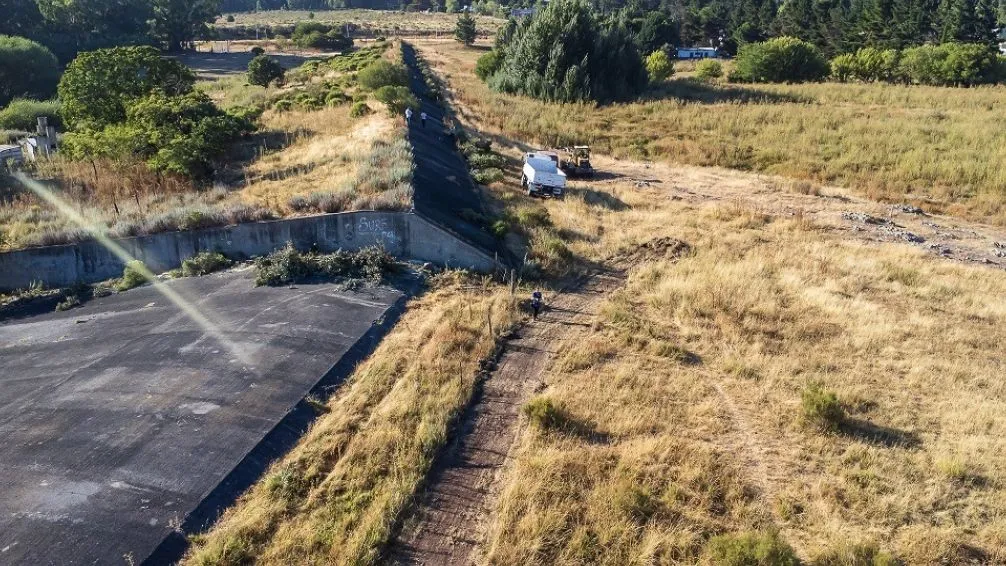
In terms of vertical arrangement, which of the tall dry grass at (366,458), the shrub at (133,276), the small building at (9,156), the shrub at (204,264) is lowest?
the tall dry grass at (366,458)

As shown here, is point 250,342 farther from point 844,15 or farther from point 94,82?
point 844,15

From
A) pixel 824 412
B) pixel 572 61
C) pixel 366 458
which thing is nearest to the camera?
pixel 366 458

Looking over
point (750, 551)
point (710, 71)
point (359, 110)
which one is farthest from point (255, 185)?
point (710, 71)

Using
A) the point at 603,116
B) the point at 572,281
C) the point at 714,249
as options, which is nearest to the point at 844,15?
the point at 603,116

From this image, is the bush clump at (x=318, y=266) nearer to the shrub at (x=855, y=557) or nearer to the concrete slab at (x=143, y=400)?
the concrete slab at (x=143, y=400)

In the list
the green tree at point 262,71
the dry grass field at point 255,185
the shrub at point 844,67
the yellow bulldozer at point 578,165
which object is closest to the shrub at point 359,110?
the dry grass field at point 255,185

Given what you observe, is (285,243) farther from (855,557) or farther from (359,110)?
(359,110)
